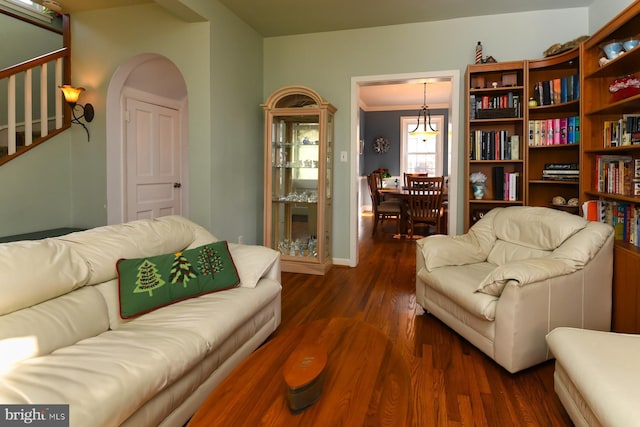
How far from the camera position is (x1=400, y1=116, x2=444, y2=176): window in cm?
915

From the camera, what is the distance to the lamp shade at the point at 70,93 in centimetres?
368

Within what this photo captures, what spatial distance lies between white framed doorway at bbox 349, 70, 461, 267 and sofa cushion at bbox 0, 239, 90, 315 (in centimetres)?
298

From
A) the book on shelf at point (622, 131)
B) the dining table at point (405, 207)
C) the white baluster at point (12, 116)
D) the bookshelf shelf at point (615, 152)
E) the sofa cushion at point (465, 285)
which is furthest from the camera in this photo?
the dining table at point (405, 207)

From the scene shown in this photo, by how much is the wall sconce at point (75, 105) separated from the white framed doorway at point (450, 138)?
2758 mm

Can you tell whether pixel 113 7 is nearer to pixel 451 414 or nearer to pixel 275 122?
Result: pixel 275 122

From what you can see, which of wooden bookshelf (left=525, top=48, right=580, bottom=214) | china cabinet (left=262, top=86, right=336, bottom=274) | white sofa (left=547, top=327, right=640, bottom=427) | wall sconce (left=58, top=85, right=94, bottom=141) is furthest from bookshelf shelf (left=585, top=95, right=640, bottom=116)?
wall sconce (left=58, top=85, right=94, bottom=141)

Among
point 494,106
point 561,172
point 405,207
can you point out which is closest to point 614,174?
point 561,172

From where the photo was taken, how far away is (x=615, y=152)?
9.79 feet

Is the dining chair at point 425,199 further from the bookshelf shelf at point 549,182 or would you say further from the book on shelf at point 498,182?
the bookshelf shelf at point 549,182

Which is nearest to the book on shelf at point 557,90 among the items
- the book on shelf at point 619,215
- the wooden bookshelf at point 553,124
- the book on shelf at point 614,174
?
the wooden bookshelf at point 553,124

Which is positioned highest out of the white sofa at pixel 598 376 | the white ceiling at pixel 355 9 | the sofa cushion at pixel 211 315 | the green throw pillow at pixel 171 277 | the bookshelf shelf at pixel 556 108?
the white ceiling at pixel 355 9

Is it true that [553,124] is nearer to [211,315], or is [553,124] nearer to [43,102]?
[211,315]

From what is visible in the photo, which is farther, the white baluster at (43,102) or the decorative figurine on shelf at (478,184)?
the decorative figurine on shelf at (478,184)

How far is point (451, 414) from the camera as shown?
1.73 metres
